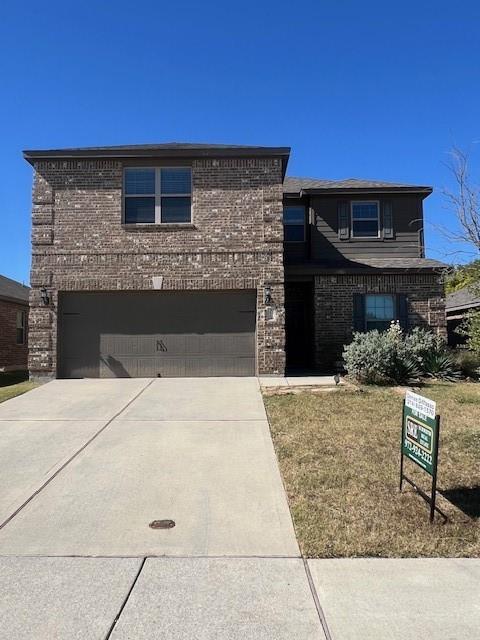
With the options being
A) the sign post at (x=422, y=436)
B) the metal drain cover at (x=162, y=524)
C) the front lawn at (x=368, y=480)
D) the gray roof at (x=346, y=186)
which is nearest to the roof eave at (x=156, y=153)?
the gray roof at (x=346, y=186)

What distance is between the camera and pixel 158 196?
13.9m

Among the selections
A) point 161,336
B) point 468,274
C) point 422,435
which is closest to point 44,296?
point 161,336

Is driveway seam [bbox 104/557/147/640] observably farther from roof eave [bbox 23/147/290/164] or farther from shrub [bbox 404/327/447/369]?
roof eave [bbox 23/147/290/164]

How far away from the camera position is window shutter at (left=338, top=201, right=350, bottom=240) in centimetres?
1691

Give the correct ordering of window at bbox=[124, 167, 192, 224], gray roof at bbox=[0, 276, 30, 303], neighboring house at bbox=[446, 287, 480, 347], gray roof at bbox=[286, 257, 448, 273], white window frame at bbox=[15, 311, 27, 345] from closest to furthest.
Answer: window at bbox=[124, 167, 192, 224] < gray roof at bbox=[286, 257, 448, 273] < neighboring house at bbox=[446, 287, 480, 347] < gray roof at bbox=[0, 276, 30, 303] < white window frame at bbox=[15, 311, 27, 345]

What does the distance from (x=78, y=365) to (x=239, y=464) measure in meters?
8.45

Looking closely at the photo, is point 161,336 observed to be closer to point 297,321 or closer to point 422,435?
point 297,321

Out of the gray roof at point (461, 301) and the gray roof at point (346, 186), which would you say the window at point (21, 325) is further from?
the gray roof at point (461, 301)

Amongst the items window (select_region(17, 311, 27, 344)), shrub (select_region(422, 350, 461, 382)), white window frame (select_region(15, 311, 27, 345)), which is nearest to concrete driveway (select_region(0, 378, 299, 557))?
shrub (select_region(422, 350, 461, 382))

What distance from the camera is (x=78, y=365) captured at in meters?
13.8

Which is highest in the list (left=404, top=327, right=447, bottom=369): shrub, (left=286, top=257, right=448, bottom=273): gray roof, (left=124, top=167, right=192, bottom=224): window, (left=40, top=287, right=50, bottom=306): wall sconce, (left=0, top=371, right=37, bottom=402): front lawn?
(left=124, top=167, right=192, bottom=224): window

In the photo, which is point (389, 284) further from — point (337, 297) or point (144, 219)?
point (144, 219)

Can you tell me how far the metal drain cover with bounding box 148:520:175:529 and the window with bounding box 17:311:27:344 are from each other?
1848 centimetres

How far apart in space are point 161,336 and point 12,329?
9.83 m
